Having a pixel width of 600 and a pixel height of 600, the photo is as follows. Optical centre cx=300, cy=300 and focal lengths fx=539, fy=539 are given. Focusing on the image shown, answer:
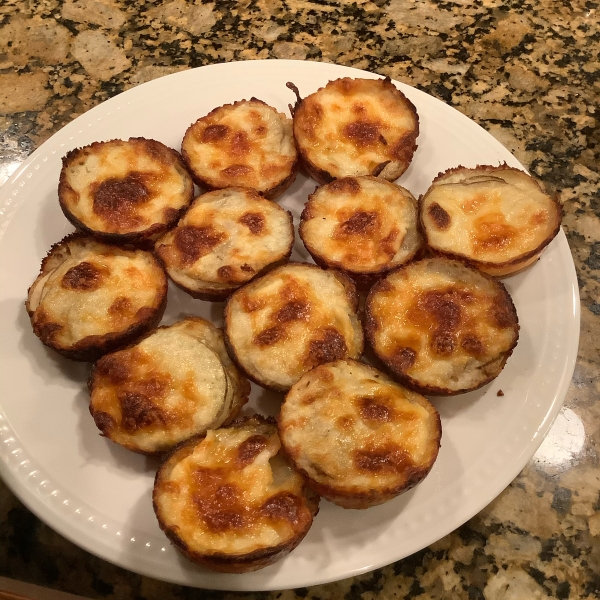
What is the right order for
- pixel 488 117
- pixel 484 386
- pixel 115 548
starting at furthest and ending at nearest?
pixel 488 117, pixel 484 386, pixel 115 548

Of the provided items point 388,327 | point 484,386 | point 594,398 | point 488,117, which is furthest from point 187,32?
point 594,398

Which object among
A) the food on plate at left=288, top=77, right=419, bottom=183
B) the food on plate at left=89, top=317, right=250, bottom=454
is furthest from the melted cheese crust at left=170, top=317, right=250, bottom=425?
the food on plate at left=288, top=77, right=419, bottom=183

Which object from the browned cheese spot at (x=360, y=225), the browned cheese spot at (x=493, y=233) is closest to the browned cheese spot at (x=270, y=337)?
the browned cheese spot at (x=360, y=225)

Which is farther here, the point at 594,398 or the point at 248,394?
the point at 594,398

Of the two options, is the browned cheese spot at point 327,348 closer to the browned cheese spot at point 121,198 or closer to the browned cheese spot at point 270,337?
the browned cheese spot at point 270,337

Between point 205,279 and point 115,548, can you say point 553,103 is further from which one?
point 115,548

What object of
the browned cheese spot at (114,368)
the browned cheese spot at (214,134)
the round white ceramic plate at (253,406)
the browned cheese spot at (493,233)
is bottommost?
the round white ceramic plate at (253,406)
